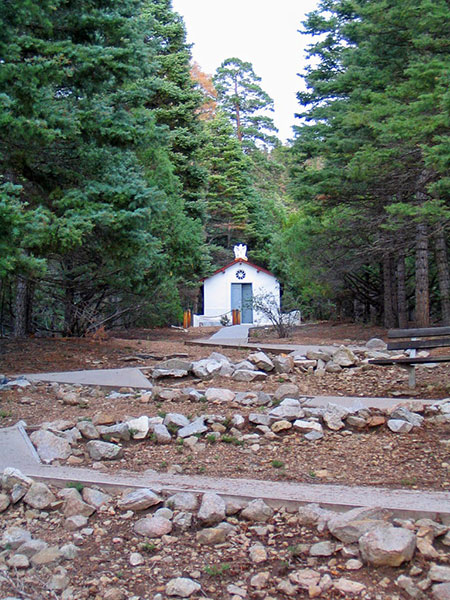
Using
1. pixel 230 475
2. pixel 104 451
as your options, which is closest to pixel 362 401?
pixel 230 475

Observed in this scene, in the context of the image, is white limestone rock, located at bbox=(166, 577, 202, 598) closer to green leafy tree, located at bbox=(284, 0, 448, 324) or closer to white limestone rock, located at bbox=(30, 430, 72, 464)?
white limestone rock, located at bbox=(30, 430, 72, 464)

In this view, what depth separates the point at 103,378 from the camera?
26.3ft

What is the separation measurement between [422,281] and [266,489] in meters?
11.0

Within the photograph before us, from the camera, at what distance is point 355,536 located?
2.97 metres

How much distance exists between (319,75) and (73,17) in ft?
40.6

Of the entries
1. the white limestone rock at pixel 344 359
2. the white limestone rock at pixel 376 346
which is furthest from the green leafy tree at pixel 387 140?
the white limestone rock at pixel 344 359

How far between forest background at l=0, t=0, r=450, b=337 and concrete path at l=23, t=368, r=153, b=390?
1462 mm

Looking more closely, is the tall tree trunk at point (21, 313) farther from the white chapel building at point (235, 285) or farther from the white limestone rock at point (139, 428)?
the white chapel building at point (235, 285)

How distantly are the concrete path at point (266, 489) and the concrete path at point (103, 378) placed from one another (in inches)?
127

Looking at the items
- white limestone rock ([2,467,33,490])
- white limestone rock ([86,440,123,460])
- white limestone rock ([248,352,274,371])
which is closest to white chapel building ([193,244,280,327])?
white limestone rock ([248,352,274,371])

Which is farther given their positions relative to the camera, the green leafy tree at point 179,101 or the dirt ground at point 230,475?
the green leafy tree at point 179,101

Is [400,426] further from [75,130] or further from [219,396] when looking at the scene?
[75,130]

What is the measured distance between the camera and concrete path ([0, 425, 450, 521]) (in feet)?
10.9

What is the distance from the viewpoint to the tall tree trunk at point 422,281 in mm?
13266
